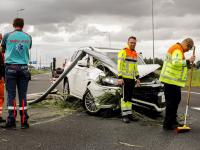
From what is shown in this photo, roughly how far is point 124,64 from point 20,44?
8.00ft

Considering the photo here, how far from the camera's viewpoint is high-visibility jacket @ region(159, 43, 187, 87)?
209 inches

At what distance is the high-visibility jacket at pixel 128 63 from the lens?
6.42m

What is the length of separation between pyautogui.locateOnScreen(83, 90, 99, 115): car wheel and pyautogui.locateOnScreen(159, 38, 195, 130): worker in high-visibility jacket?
1909 mm

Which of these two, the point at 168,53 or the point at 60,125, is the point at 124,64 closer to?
the point at 168,53

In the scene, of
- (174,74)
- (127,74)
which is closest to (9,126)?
(127,74)

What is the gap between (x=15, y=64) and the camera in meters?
5.31

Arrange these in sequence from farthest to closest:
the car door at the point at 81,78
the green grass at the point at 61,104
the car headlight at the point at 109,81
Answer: the green grass at the point at 61,104 → the car door at the point at 81,78 → the car headlight at the point at 109,81

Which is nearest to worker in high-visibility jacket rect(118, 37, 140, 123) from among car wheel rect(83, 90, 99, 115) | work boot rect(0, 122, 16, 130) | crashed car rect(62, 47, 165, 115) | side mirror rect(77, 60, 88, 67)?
crashed car rect(62, 47, 165, 115)

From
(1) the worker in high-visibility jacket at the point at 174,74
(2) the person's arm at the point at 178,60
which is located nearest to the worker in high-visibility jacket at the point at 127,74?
(1) the worker in high-visibility jacket at the point at 174,74

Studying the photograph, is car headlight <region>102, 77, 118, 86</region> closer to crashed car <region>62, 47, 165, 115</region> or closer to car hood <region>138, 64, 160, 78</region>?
crashed car <region>62, 47, 165, 115</region>

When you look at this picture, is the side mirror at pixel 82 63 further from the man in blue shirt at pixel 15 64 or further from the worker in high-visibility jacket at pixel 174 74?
the worker in high-visibility jacket at pixel 174 74

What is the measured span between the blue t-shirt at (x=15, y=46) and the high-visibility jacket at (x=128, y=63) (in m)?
2.20

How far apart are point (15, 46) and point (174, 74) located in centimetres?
318

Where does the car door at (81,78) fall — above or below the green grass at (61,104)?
above
